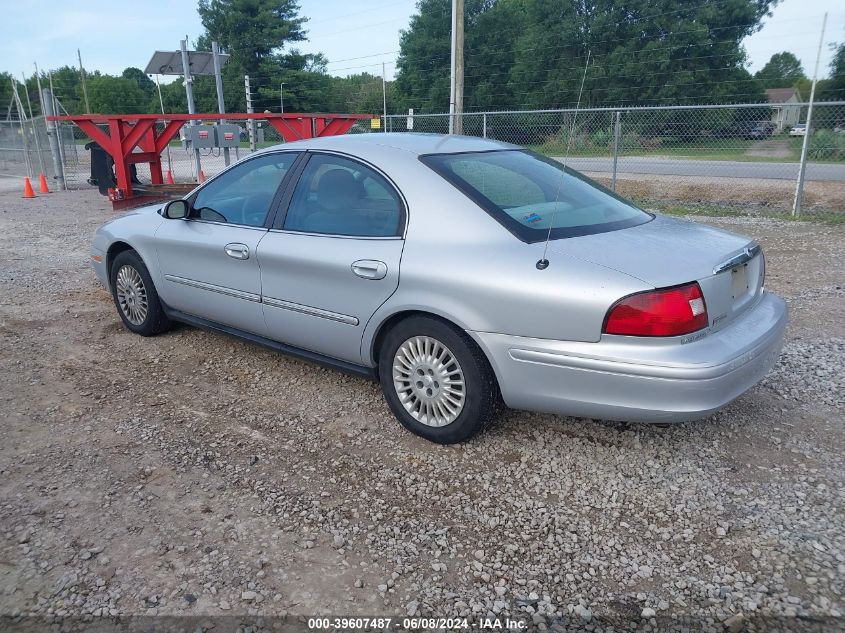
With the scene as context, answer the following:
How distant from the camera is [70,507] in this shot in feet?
9.80

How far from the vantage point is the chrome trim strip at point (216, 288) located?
4.20 m

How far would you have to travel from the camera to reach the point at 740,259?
127 inches

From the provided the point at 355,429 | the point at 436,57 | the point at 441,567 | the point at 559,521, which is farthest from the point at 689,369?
the point at 436,57

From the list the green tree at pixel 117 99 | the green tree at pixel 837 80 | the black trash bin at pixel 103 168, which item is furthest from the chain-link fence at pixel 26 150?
the green tree at pixel 117 99

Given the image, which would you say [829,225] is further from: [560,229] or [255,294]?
[255,294]

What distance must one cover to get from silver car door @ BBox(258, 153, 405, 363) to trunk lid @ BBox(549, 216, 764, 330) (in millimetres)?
951

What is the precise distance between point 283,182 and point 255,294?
2.36 feet

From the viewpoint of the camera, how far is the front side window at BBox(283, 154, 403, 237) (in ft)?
11.9

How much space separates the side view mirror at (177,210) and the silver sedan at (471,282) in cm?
1

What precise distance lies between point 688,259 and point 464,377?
1183mm

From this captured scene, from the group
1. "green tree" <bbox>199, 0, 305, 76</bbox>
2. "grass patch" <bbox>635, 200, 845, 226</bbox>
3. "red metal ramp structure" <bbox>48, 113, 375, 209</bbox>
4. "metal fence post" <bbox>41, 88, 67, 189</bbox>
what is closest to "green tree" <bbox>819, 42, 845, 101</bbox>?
"grass patch" <bbox>635, 200, 845, 226</bbox>

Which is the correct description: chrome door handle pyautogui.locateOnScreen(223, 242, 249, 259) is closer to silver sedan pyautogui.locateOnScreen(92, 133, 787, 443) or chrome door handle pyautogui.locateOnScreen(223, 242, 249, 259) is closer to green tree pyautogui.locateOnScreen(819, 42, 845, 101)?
silver sedan pyautogui.locateOnScreen(92, 133, 787, 443)

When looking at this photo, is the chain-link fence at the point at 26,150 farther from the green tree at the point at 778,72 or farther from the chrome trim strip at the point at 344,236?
the green tree at the point at 778,72

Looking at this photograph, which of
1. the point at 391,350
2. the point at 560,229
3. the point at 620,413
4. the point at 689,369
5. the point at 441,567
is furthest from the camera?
the point at 391,350
